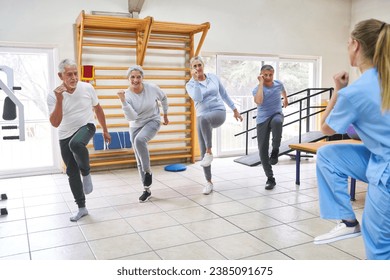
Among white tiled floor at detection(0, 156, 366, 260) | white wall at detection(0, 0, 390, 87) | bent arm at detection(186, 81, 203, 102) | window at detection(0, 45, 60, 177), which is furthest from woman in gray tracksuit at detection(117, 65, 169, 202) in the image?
window at detection(0, 45, 60, 177)

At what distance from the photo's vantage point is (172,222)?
3.30 meters

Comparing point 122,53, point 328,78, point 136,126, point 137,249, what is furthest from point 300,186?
point 328,78

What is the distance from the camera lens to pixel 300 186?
4.60 meters

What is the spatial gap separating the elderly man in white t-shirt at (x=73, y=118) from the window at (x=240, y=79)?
3.61 m

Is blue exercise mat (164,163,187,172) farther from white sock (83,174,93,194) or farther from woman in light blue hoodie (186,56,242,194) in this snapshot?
white sock (83,174,93,194)

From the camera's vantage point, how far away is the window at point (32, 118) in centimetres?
540

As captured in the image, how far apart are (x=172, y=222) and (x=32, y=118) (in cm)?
340

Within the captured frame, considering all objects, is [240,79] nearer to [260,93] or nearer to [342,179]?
[260,93]

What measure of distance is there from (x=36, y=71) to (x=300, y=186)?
13.5 ft

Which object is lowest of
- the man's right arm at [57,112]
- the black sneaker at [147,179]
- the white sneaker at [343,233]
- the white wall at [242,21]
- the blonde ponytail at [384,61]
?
the black sneaker at [147,179]

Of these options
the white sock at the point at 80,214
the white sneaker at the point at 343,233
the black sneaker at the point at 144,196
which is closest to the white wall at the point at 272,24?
the black sneaker at the point at 144,196

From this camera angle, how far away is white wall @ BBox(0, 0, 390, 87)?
5.24 meters

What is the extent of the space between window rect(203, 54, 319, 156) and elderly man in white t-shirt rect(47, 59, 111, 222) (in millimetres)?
3610

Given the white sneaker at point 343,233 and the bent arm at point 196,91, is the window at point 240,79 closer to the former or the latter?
the bent arm at point 196,91
